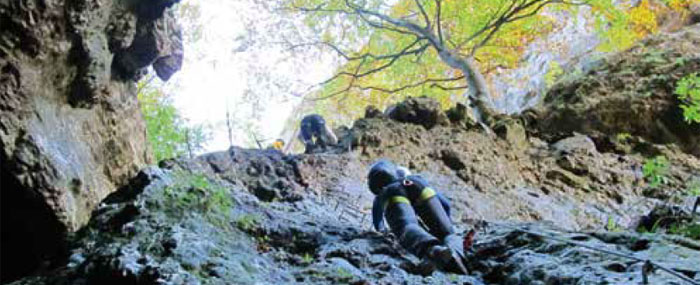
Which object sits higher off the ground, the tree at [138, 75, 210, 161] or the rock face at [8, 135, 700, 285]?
the tree at [138, 75, 210, 161]

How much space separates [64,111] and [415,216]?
371cm

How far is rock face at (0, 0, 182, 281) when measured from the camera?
456 cm

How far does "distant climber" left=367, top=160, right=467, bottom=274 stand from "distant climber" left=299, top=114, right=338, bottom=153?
417cm

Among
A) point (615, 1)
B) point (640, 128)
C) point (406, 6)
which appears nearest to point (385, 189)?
point (640, 128)

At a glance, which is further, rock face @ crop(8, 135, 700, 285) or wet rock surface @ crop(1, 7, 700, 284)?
wet rock surface @ crop(1, 7, 700, 284)

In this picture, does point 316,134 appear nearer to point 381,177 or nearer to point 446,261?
point 381,177

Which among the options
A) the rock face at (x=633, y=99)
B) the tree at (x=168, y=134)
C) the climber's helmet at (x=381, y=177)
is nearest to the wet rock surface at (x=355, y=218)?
the climber's helmet at (x=381, y=177)

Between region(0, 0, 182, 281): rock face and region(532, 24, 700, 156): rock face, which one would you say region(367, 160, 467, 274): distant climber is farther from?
region(532, 24, 700, 156): rock face

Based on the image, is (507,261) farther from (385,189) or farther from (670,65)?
(670,65)

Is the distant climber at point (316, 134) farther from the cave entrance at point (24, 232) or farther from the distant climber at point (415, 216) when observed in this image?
the cave entrance at point (24, 232)

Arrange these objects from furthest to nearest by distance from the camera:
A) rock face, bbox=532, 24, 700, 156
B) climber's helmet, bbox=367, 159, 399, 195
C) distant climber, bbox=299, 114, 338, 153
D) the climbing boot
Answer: rock face, bbox=532, 24, 700, 156 → distant climber, bbox=299, 114, 338, 153 → climber's helmet, bbox=367, 159, 399, 195 → the climbing boot

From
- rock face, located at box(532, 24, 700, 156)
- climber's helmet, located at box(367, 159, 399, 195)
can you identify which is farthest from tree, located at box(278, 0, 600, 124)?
climber's helmet, located at box(367, 159, 399, 195)

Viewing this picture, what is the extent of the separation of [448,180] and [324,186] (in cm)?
249

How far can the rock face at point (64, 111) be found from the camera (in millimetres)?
4562
